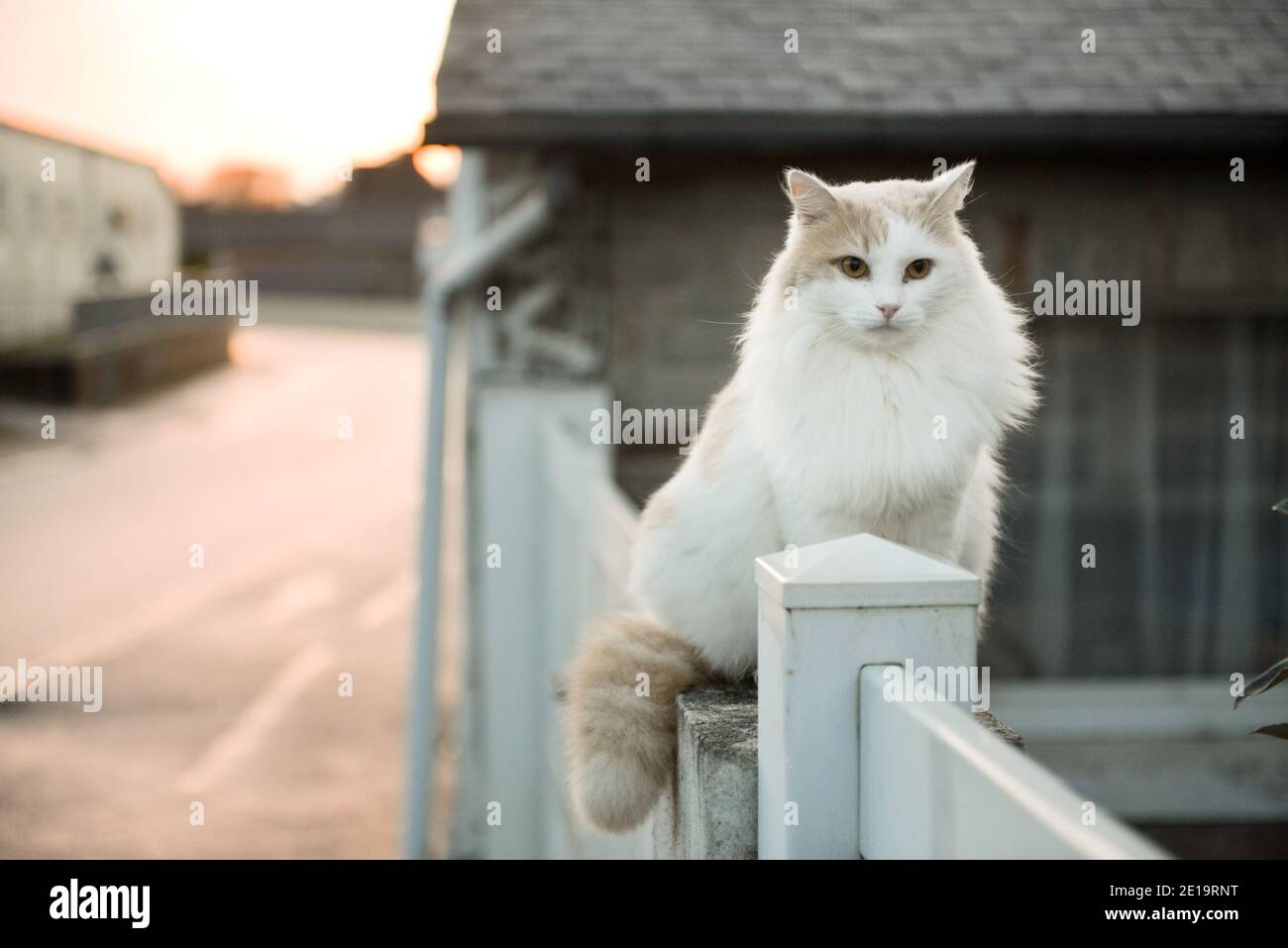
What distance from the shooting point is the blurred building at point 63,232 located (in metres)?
22.5

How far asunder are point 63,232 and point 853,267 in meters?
29.0

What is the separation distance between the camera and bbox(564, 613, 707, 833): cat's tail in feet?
6.97

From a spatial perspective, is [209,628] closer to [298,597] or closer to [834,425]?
[298,597]

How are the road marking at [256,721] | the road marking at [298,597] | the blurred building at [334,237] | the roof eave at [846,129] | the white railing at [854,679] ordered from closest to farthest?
the white railing at [854,679] → the roof eave at [846,129] → the road marking at [256,721] → the road marking at [298,597] → the blurred building at [334,237]

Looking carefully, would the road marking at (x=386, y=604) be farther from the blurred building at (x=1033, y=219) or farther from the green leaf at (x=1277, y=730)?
the green leaf at (x=1277, y=730)

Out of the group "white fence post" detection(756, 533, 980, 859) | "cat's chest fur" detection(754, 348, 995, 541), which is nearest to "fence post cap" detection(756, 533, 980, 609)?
"white fence post" detection(756, 533, 980, 859)

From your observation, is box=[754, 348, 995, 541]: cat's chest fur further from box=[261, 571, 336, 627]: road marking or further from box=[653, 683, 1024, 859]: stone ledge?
box=[261, 571, 336, 627]: road marking

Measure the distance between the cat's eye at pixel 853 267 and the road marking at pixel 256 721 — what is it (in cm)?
793

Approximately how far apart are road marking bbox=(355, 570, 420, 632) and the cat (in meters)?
10.7

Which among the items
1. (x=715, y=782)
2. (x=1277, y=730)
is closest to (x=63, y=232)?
(x=715, y=782)

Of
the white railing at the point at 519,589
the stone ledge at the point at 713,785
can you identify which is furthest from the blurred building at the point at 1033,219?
the stone ledge at the point at 713,785

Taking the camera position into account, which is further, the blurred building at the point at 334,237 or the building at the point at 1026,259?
the blurred building at the point at 334,237

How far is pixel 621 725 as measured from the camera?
2.16 m
